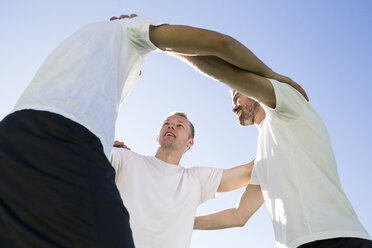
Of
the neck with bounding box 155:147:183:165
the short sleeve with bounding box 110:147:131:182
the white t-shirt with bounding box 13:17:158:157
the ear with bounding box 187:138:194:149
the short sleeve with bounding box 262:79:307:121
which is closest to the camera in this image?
the white t-shirt with bounding box 13:17:158:157

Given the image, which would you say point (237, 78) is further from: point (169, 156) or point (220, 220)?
point (220, 220)

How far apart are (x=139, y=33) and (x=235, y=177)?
2505 millimetres

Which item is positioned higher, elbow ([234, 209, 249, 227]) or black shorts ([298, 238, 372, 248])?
black shorts ([298, 238, 372, 248])

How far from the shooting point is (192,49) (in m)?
2.81

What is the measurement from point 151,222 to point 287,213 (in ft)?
5.09

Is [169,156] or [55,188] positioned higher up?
[169,156]

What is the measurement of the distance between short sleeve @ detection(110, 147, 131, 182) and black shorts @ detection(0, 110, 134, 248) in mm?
2293

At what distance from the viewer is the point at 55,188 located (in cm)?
182

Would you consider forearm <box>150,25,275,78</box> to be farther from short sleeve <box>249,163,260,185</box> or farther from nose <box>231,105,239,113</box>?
short sleeve <box>249,163,260,185</box>

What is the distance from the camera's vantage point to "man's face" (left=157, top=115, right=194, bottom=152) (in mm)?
5117

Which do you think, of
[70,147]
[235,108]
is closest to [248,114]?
[235,108]

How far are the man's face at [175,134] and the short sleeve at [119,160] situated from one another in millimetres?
763

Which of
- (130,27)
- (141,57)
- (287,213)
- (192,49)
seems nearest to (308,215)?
(287,213)

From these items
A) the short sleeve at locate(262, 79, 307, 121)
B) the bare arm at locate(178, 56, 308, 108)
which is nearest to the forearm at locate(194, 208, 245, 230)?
the short sleeve at locate(262, 79, 307, 121)
